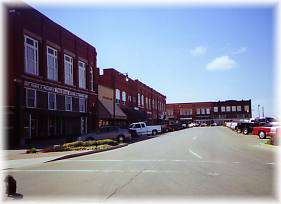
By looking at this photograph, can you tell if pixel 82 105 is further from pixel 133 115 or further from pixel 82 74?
pixel 133 115

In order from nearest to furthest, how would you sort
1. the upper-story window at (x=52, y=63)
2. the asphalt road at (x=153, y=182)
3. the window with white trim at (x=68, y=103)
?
the asphalt road at (x=153, y=182)
the upper-story window at (x=52, y=63)
the window with white trim at (x=68, y=103)

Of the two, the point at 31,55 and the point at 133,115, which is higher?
the point at 31,55

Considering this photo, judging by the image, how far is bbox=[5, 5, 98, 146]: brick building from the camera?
32.6 meters

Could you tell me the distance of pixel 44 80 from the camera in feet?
123

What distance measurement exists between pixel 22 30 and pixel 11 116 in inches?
296

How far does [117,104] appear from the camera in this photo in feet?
205

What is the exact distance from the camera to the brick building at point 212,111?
461ft

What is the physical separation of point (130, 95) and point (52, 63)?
111 feet

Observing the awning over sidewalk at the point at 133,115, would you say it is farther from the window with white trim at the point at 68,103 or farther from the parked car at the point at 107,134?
the parked car at the point at 107,134

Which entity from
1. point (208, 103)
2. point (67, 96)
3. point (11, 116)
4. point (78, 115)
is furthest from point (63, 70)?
point (208, 103)

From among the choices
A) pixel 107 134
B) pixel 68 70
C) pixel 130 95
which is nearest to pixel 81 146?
pixel 107 134

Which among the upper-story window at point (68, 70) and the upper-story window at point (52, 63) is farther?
the upper-story window at point (68, 70)

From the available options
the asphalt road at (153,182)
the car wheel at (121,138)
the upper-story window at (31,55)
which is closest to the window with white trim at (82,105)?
the car wheel at (121,138)

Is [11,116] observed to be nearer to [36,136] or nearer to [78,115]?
[36,136]
